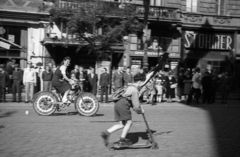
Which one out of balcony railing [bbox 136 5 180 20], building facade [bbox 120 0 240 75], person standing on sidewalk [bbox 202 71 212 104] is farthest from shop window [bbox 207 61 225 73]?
person standing on sidewalk [bbox 202 71 212 104]

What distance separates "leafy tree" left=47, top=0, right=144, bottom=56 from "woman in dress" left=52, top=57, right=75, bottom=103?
7124 mm

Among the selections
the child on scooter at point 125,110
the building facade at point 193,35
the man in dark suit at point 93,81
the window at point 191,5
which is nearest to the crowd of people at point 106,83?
the man in dark suit at point 93,81

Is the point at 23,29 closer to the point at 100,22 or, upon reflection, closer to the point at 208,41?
the point at 100,22

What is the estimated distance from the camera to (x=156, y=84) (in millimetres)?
17359

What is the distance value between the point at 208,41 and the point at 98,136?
2359 cm

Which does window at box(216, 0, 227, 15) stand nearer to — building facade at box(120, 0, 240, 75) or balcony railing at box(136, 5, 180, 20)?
building facade at box(120, 0, 240, 75)

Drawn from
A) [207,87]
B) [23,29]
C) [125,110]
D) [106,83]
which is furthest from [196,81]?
[23,29]

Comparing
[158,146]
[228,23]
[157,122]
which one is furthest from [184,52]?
[158,146]

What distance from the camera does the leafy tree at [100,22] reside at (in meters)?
17.4

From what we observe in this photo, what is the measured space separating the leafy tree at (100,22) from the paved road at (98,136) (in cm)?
768

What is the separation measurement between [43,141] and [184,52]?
22975 millimetres

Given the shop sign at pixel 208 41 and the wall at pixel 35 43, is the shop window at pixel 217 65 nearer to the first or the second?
the shop sign at pixel 208 41

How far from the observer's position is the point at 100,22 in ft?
60.0

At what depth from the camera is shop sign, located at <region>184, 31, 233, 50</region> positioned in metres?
28.2
